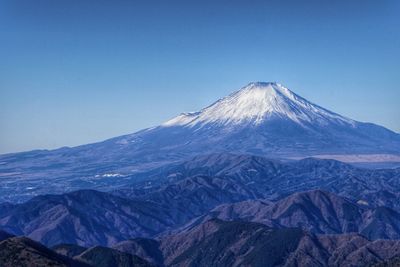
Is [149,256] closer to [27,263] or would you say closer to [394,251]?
[394,251]

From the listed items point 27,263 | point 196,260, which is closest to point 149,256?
point 196,260

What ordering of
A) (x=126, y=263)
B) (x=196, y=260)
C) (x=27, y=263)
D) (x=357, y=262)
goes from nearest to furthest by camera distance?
(x=27, y=263), (x=126, y=263), (x=357, y=262), (x=196, y=260)

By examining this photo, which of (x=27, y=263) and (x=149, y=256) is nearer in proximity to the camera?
(x=27, y=263)

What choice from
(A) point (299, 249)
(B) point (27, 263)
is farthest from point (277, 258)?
(B) point (27, 263)

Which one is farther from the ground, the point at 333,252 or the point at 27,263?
the point at 27,263

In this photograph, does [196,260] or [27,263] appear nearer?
[27,263]

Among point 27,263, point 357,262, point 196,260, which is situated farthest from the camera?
point 196,260

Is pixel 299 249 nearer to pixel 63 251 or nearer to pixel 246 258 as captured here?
pixel 246 258

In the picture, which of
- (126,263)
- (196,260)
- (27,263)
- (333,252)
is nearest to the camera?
(27,263)

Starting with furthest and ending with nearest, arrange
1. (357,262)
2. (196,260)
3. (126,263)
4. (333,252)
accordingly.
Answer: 1. (196,260)
2. (333,252)
3. (357,262)
4. (126,263)
